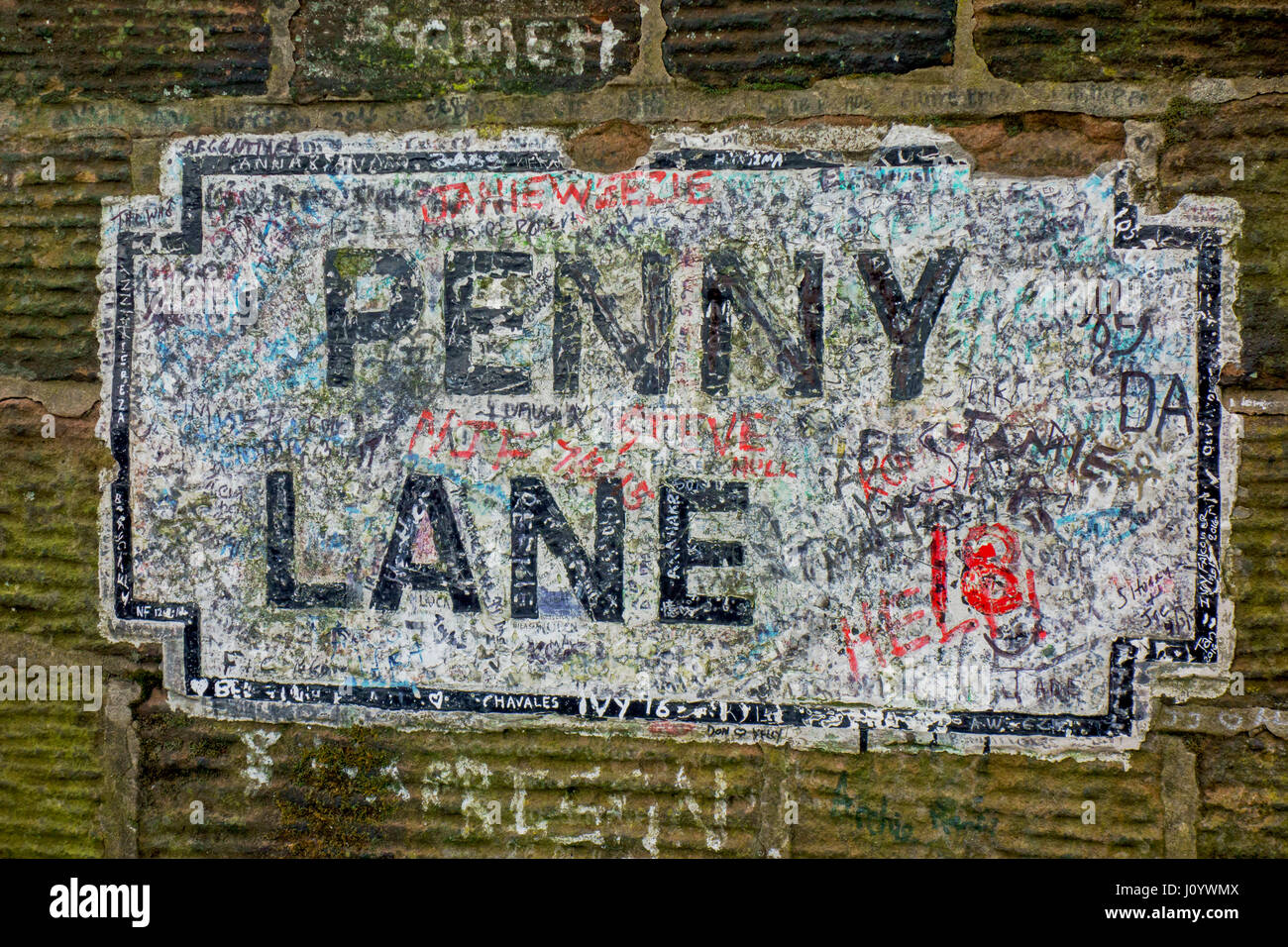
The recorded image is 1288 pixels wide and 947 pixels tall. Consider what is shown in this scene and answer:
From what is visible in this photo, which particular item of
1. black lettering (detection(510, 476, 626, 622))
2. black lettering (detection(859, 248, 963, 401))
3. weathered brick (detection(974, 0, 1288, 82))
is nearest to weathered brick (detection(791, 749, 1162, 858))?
black lettering (detection(510, 476, 626, 622))

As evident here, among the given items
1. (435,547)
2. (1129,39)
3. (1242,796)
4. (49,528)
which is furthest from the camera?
(49,528)

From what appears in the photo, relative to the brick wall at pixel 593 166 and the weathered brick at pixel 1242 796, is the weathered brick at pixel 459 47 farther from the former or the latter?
the weathered brick at pixel 1242 796

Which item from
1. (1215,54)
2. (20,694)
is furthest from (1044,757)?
(20,694)

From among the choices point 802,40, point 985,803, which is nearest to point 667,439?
point 802,40

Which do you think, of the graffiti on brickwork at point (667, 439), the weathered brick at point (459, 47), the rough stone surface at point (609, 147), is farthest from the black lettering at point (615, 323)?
the weathered brick at point (459, 47)

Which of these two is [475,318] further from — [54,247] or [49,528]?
[49,528]

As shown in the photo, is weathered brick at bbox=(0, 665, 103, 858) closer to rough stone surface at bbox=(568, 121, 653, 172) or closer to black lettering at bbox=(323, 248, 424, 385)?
black lettering at bbox=(323, 248, 424, 385)

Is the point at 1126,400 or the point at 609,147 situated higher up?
the point at 609,147
